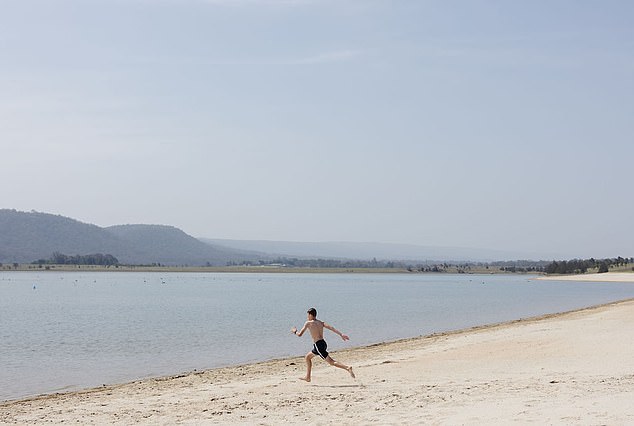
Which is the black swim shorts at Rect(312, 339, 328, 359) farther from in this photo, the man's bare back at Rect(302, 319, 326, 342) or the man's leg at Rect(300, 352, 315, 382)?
the man's leg at Rect(300, 352, 315, 382)

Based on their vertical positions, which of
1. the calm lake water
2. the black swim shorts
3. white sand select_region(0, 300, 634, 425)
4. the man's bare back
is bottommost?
the calm lake water

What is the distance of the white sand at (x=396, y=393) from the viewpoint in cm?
1183

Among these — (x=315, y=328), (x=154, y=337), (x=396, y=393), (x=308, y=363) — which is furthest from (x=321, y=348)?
(x=154, y=337)

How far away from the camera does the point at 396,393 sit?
46.6ft

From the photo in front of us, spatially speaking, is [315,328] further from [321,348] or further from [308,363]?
[308,363]

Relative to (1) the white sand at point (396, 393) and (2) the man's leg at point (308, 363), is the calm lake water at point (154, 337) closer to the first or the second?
(1) the white sand at point (396, 393)

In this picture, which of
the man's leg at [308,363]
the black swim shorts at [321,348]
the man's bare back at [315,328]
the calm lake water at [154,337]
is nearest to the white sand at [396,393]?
the man's leg at [308,363]

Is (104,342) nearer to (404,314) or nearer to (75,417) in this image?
(75,417)

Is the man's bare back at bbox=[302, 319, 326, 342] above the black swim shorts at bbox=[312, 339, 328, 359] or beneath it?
above

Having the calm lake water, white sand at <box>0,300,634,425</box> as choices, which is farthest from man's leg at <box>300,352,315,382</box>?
the calm lake water

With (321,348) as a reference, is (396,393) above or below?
below

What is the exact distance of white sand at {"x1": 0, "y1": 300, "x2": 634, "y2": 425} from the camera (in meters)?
11.8

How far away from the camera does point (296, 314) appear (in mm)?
49938

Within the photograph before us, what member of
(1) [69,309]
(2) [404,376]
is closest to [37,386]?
(2) [404,376]
